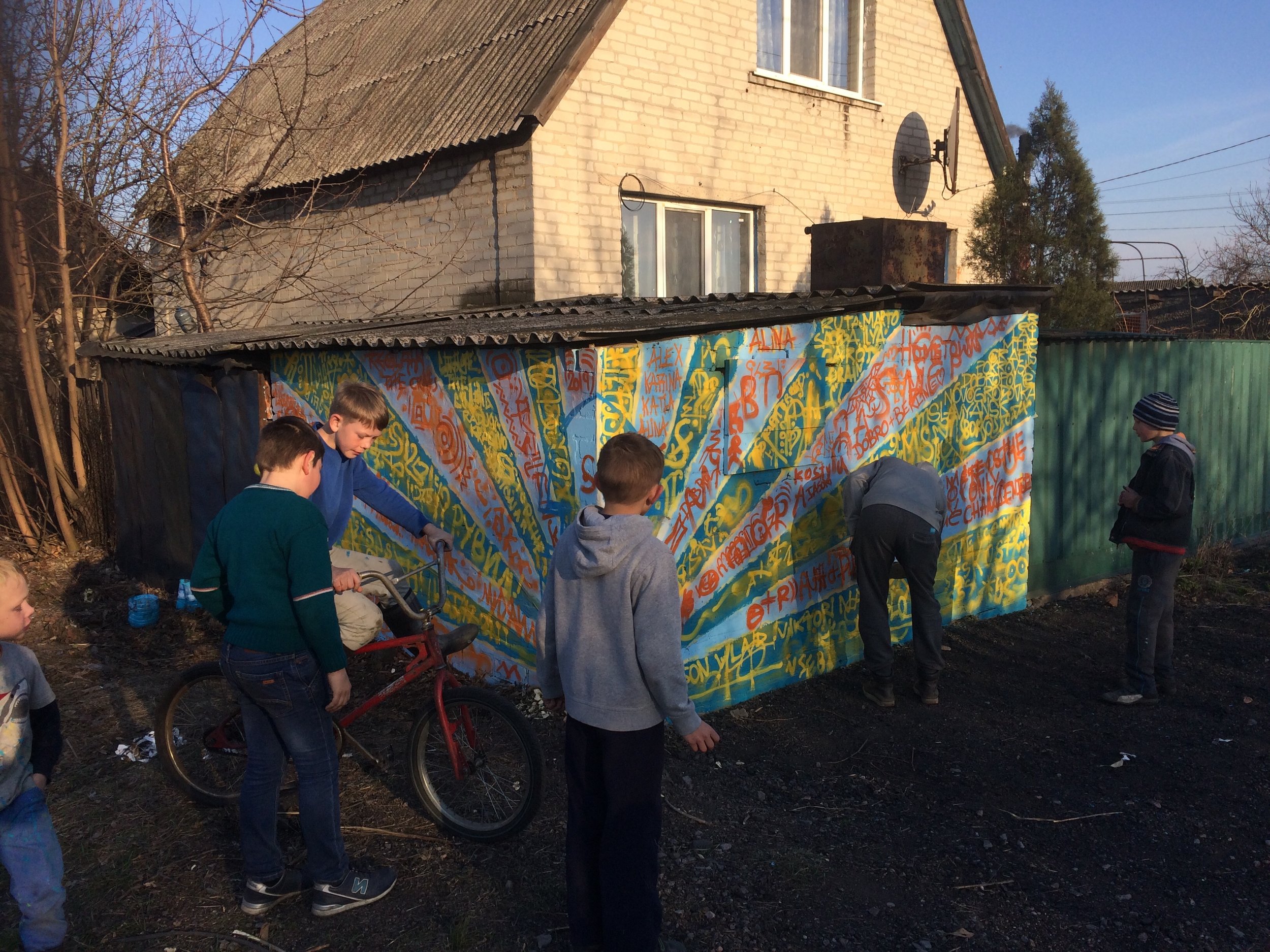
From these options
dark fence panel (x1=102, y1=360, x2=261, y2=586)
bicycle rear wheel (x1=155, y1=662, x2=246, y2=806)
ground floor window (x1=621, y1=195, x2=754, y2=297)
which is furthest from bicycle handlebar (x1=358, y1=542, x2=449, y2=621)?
ground floor window (x1=621, y1=195, x2=754, y2=297)

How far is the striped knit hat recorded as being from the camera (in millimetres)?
5229

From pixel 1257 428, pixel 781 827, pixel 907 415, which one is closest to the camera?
pixel 781 827

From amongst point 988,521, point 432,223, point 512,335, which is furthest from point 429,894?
point 432,223

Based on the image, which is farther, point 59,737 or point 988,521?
point 988,521

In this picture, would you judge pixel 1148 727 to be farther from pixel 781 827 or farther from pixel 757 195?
pixel 757 195

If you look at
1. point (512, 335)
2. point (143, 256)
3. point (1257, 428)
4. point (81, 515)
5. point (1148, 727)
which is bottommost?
point (1148, 727)

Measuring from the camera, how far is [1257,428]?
9.67 metres

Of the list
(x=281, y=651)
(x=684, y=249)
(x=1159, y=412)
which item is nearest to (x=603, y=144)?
(x=684, y=249)

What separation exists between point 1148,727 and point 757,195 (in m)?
7.33

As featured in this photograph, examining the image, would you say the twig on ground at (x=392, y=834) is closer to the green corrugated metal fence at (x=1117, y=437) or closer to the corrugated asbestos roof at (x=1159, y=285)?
the green corrugated metal fence at (x=1117, y=437)

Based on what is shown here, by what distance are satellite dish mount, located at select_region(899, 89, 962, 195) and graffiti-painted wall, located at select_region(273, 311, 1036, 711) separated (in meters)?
6.35

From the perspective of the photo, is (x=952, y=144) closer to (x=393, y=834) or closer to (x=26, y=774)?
(x=393, y=834)

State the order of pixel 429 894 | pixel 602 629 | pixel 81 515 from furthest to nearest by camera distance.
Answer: pixel 81 515 → pixel 429 894 → pixel 602 629

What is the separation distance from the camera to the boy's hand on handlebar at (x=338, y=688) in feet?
10.3
